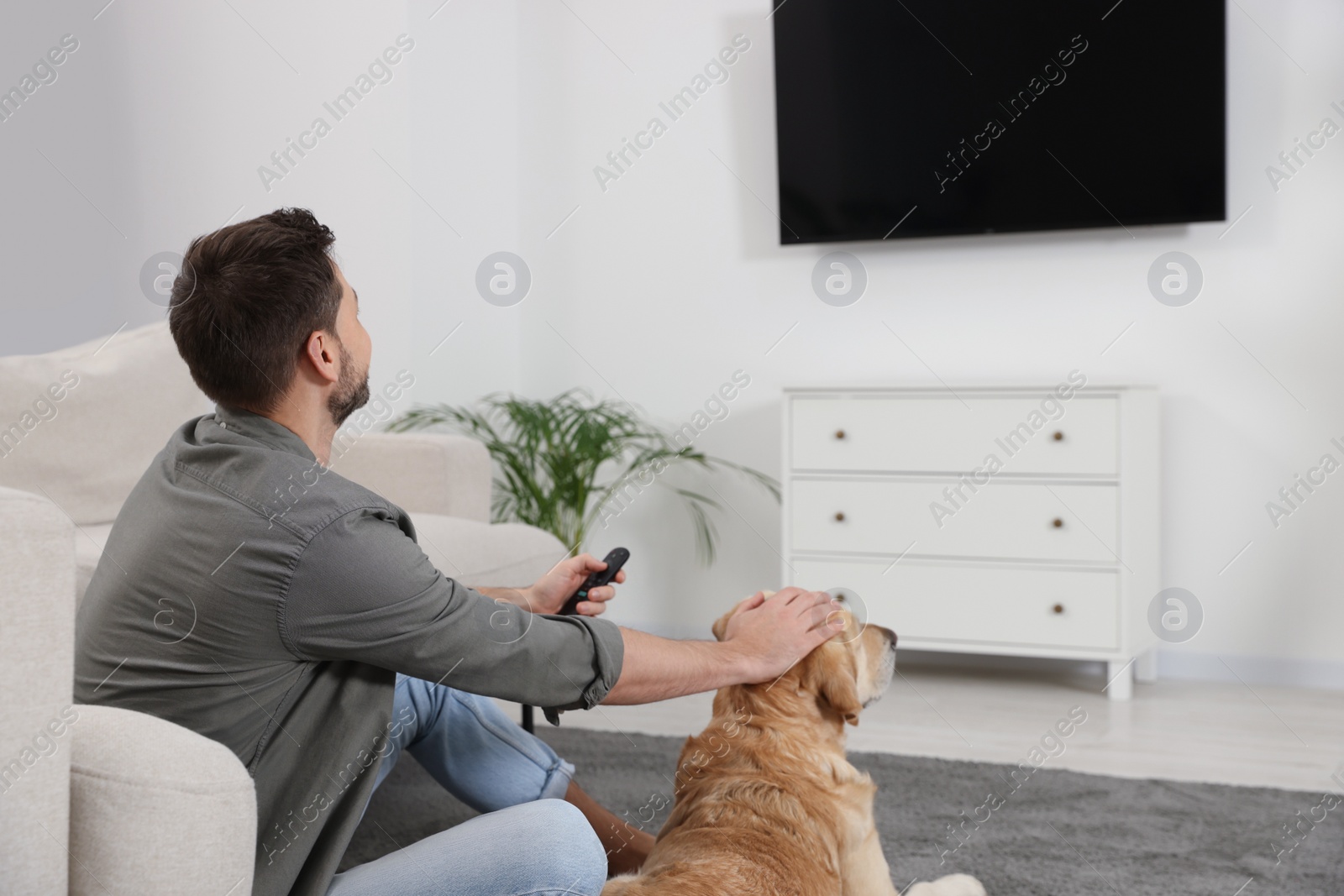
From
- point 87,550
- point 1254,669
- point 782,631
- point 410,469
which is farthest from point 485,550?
point 1254,669

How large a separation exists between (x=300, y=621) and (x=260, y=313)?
37 cm

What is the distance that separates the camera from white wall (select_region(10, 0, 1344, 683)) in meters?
3.52

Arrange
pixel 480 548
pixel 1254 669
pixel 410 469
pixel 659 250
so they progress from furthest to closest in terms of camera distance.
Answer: pixel 659 250
pixel 1254 669
pixel 410 469
pixel 480 548

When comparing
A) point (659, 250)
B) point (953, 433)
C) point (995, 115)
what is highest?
point (995, 115)

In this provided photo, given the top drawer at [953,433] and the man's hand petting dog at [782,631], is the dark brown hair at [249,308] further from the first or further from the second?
the top drawer at [953,433]

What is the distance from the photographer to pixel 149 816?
0.94m

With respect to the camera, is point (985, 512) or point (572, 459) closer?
point (985, 512)

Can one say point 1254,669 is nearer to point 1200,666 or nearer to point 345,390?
point 1200,666

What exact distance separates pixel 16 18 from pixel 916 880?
327cm

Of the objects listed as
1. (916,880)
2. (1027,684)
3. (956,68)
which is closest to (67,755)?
(916,880)

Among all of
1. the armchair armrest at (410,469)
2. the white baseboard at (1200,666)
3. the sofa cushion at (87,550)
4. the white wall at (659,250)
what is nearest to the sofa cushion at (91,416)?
the sofa cushion at (87,550)

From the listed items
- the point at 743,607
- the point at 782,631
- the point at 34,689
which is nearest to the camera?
the point at 34,689

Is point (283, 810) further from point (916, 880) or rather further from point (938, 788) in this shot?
point (938, 788)

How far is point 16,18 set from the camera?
313 centimetres
